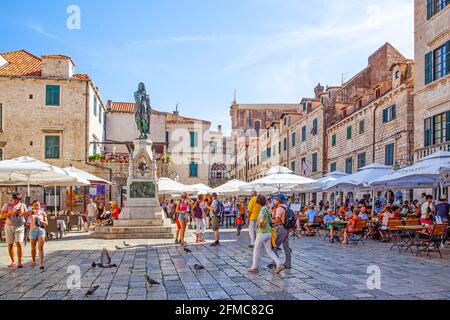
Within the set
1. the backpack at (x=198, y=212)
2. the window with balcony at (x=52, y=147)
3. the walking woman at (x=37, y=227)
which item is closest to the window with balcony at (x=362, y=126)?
the backpack at (x=198, y=212)

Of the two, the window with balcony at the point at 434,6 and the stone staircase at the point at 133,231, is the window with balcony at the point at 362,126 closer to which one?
the window with balcony at the point at 434,6

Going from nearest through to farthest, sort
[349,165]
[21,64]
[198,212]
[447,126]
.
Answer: [198,212] < [447,126] < [349,165] < [21,64]

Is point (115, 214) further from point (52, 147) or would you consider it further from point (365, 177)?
point (52, 147)

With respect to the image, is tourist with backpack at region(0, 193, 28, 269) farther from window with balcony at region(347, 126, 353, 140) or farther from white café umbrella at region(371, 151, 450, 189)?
window with balcony at region(347, 126, 353, 140)

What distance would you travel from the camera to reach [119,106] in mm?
41219

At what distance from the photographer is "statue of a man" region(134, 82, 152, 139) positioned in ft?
62.9

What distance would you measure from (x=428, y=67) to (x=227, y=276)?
54.7 feet

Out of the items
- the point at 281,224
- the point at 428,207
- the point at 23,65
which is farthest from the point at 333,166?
the point at 281,224

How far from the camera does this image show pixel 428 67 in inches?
797

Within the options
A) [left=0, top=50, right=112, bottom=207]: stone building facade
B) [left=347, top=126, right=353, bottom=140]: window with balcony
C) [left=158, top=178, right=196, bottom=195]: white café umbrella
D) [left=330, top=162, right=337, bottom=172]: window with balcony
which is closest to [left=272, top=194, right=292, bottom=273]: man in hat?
[left=158, top=178, right=196, bottom=195]: white café umbrella

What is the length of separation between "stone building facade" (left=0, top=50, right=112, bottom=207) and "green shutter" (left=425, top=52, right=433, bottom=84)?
21020 mm

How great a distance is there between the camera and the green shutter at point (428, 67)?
1995 centimetres

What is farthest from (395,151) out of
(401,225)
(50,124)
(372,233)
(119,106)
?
(119,106)

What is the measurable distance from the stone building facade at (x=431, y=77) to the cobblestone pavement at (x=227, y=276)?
831cm
